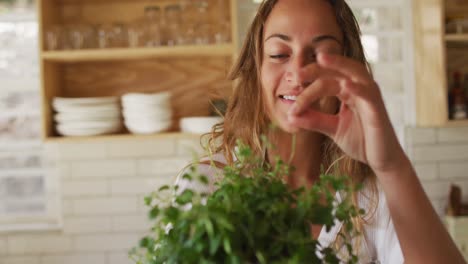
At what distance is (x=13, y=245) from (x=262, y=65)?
252 cm

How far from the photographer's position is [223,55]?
328 centimetres

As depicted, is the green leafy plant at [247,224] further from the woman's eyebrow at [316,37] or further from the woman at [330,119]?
the woman's eyebrow at [316,37]

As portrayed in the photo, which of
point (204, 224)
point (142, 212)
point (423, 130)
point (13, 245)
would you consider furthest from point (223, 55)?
point (204, 224)

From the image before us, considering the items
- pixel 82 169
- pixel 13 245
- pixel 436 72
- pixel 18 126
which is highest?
pixel 436 72

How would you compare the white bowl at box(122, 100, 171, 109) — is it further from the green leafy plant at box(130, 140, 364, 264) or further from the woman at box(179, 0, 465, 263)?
the green leafy plant at box(130, 140, 364, 264)

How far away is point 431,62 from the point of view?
3285mm

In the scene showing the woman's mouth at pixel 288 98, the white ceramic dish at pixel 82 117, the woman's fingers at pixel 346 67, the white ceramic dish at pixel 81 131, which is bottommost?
the white ceramic dish at pixel 81 131

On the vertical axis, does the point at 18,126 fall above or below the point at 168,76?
below

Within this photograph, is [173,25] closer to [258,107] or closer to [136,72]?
[136,72]

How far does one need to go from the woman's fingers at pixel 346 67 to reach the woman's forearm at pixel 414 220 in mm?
173

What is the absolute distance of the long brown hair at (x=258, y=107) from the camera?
1461 mm

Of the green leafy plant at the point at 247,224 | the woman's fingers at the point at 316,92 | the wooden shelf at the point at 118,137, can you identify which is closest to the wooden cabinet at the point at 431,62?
the wooden shelf at the point at 118,137

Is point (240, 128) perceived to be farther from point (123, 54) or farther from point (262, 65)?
point (123, 54)

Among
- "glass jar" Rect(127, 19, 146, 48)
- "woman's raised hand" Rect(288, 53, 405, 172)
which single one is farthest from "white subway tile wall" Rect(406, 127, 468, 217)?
"woman's raised hand" Rect(288, 53, 405, 172)
